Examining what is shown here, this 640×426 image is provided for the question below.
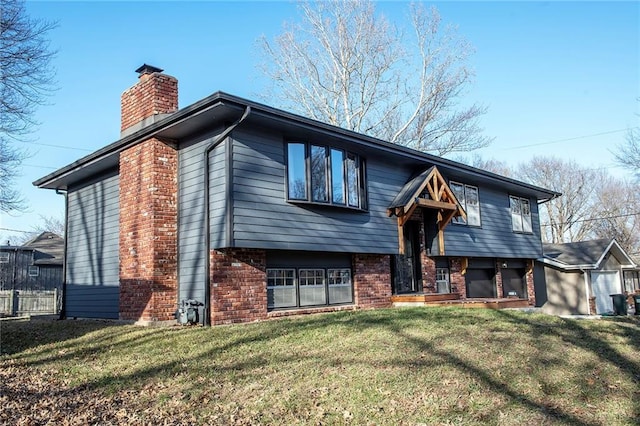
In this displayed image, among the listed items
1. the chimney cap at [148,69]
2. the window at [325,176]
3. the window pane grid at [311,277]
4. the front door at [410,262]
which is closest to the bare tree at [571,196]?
the front door at [410,262]

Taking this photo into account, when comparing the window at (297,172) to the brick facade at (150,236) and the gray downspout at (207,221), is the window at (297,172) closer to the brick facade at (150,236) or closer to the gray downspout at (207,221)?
the gray downspout at (207,221)

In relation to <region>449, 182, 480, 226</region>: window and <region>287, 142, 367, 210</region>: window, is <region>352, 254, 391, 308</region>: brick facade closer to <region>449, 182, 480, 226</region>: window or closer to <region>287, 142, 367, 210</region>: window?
<region>287, 142, 367, 210</region>: window

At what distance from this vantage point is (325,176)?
1186cm

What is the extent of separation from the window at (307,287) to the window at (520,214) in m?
9.41

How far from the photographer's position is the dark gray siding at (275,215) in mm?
10172

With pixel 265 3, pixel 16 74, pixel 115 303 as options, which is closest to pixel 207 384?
pixel 115 303

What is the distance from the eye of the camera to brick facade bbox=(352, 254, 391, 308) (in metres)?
12.9

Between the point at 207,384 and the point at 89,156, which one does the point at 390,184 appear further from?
the point at 207,384

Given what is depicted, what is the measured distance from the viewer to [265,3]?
15.8 meters

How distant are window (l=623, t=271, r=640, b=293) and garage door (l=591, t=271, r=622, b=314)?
1034 cm

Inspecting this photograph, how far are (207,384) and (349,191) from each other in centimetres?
724

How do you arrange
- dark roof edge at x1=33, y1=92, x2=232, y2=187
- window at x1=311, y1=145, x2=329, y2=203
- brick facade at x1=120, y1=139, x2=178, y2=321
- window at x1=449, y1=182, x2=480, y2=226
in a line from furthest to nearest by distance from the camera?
window at x1=449, y1=182, x2=480, y2=226 → window at x1=311, y1=145, x2=329, y2=203 → brick facade at x1=120, y1=139, x2=178, y2=321 → dark roof edge at x1=33, y1=92, x2=232, y2=187

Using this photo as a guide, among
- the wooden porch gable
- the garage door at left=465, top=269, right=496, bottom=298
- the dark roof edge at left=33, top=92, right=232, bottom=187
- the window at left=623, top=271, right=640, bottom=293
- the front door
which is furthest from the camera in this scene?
the window at left=623, top=271, right=640, bottom=293

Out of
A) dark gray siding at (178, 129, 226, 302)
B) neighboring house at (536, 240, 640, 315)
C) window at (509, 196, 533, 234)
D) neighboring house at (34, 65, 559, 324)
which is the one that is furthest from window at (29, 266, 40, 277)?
neighboring house at (536, 240, 640, 315)
